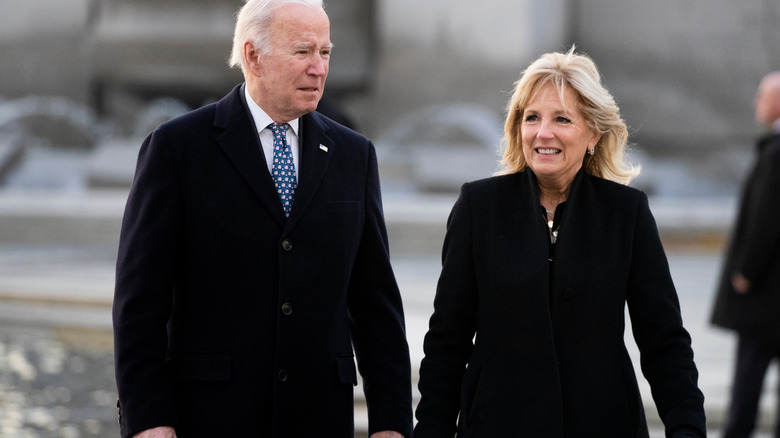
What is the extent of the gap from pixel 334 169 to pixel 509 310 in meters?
0.60

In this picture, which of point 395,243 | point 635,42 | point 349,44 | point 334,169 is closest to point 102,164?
point 349,44

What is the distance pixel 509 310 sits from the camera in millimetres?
2768

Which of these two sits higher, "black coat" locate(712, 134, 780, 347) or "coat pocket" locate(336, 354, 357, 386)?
"black coat" locate(712, 134, 780, 347)

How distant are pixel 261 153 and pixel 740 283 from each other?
3293mm

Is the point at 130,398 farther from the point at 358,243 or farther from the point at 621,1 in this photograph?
the point at 621,1

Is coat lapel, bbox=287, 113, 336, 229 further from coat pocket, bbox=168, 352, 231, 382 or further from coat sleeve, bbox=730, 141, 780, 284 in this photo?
coat sleeve, bbox=730, 141, 780, 284

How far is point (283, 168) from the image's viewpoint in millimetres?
2924

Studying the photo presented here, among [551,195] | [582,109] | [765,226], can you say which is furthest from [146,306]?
[765,226]

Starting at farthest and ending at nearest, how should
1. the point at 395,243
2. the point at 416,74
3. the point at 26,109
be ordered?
1. the point at 26,109
2. the point at 416,74
3. the point at 395,243

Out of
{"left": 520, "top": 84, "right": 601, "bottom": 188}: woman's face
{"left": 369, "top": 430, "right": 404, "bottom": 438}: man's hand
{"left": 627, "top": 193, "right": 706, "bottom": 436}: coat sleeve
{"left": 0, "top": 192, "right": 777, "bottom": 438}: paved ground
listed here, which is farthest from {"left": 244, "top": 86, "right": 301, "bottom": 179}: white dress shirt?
{"left": 0, "top": 192, "right": 777, "bottom": 438}: paved ground

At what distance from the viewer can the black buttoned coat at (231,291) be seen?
8.96 feet

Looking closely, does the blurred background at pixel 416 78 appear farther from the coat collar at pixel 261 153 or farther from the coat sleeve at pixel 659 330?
the coat sleeve at pixel 659 330

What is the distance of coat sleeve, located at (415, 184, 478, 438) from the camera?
2.82 m

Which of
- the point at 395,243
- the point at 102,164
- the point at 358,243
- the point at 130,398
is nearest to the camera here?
the point at 130,398
